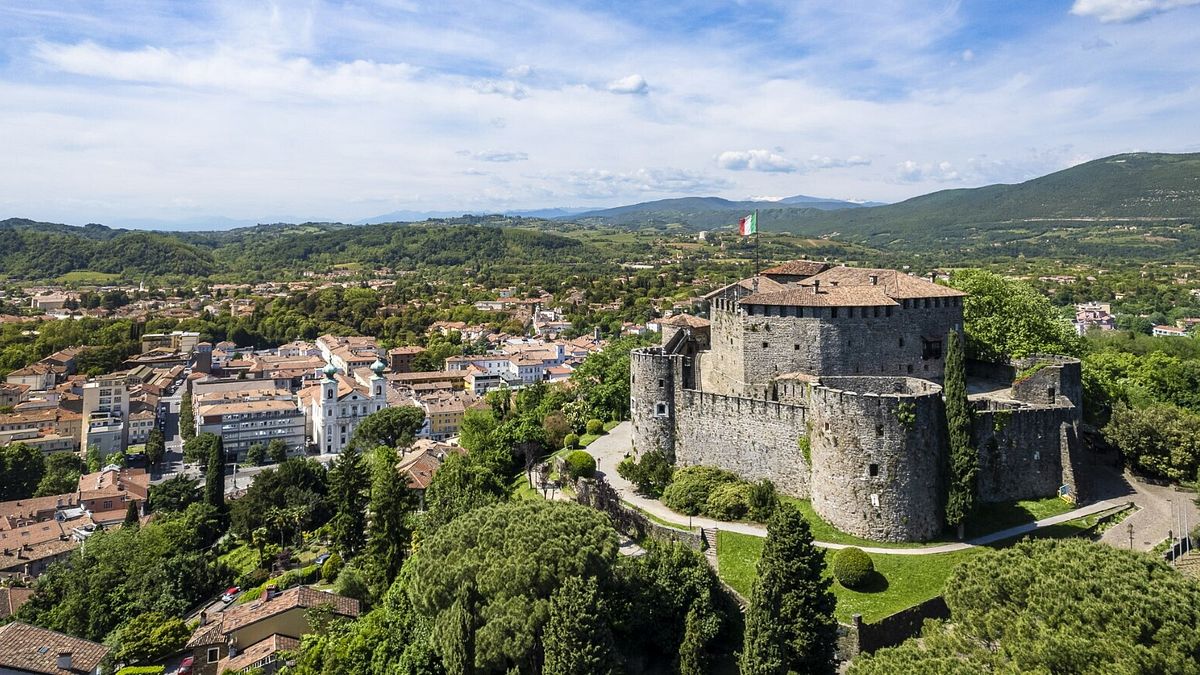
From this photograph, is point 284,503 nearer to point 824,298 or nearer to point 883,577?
point 824,298

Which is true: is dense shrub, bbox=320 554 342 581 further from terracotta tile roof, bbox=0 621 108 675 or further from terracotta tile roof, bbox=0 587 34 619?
terracotta tile roof, bbox=0 587 34 619

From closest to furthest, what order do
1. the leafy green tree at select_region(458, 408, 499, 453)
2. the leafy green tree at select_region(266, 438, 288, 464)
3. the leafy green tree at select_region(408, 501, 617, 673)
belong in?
the leafy green tree at select_region(408, 501, 617, 673), the leafy green tree at select_region(458, 408, 499, 453), the leafy green tree at select_region(266, 438, 288, 464)

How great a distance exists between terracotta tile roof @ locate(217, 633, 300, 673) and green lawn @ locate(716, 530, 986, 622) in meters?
20.4

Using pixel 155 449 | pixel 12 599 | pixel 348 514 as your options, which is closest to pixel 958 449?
pixel 348 514

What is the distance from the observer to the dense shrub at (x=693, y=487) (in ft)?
114

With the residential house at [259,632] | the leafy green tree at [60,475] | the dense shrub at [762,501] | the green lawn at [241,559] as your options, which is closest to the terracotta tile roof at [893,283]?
the dense shrub at [762,501]

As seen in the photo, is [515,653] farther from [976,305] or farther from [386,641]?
[976,305]

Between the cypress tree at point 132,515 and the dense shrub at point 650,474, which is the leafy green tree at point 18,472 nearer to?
the cypress tree at point 132,515

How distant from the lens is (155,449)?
89188 mm

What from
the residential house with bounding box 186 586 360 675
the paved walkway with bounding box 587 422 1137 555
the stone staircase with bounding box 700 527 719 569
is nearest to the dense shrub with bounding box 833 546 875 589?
the paved walkway with bounding box 587 422 1137 555

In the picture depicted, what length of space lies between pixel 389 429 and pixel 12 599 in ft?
112

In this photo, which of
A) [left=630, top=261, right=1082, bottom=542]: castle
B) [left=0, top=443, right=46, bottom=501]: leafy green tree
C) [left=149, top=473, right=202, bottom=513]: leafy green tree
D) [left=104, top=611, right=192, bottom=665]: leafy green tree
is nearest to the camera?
[left=630, top=261, right=1082, bottom=542]: castle

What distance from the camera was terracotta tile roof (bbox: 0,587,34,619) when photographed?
52438mm

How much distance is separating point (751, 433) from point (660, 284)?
14274 centimetres
